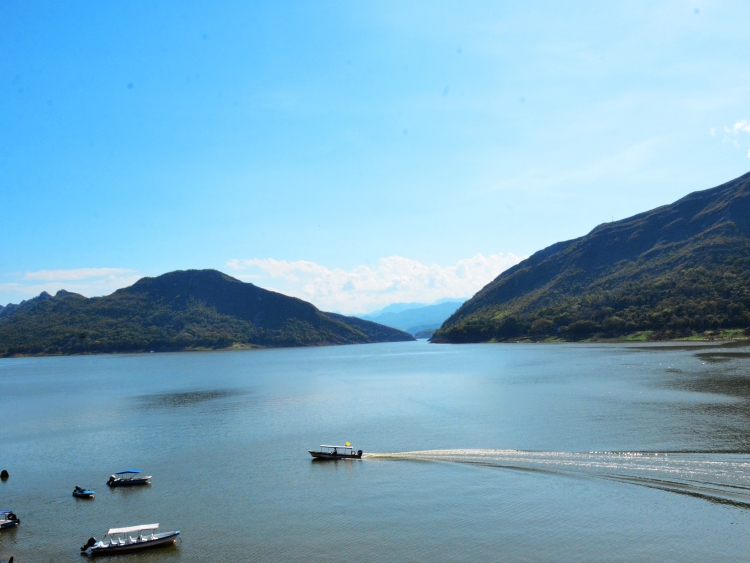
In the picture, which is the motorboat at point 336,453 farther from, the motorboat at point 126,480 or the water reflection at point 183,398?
the water reflection at point 183,398

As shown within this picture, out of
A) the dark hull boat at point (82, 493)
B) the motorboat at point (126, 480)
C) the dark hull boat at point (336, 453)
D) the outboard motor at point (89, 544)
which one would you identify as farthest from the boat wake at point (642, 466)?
the outboard motor at point (89, 544)

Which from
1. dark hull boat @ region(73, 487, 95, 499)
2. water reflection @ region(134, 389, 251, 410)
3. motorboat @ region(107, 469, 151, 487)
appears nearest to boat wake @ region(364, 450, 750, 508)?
motorboat @ region(107, 469, 151, 487)

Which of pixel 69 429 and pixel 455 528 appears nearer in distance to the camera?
pixel 455 528

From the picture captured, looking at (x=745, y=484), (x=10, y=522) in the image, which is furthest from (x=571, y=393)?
(x=10, y=522)

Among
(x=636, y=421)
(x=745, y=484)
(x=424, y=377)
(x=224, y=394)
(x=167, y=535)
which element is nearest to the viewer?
(x=167, y=535)

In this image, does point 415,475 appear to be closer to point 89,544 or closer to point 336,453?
point 336,453

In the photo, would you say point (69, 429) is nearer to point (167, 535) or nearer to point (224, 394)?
point (224, 394)
